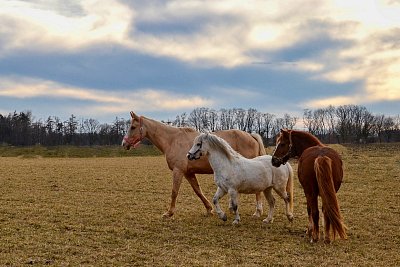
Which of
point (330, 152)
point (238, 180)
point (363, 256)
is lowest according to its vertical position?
point (363, 256)

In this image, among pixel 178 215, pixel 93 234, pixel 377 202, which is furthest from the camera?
pixel 377 202

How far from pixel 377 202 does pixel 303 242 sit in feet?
20.9

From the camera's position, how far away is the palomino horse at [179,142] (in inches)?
407

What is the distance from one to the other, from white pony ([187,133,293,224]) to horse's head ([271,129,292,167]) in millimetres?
659

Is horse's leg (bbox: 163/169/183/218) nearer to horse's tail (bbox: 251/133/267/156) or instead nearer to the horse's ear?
the horse's ear

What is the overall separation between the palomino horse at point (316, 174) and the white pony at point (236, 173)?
2.61 ft

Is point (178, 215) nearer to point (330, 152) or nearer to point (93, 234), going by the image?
point (93, 234)

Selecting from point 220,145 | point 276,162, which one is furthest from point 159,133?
point 276,162

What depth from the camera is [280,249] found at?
695cm

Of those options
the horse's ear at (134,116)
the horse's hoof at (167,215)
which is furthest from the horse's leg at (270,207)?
the horse's ear at (134,116)

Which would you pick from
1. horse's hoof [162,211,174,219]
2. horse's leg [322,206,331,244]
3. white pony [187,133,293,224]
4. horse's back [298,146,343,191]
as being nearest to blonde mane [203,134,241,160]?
white pony [187,133,293,224]

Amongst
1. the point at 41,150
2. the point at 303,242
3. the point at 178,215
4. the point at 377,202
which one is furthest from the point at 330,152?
the point at 41,150

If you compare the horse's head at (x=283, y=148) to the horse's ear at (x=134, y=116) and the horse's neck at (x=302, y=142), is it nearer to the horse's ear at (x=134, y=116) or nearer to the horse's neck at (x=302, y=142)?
the horse's neck at (x=302, y=142)

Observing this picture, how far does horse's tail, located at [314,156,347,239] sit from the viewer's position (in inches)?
272
